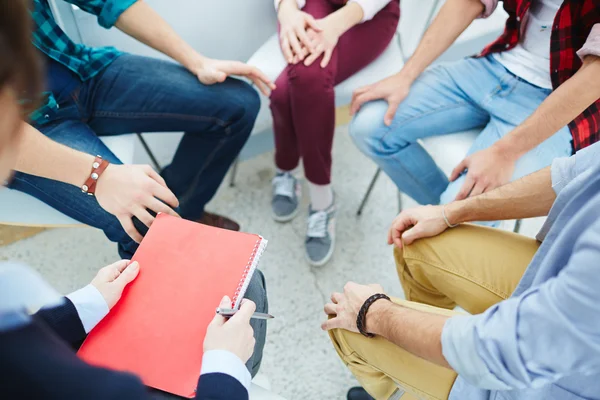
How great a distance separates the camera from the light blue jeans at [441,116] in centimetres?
120

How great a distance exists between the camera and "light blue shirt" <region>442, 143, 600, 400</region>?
57 cm

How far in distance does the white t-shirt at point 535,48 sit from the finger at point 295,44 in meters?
0.53

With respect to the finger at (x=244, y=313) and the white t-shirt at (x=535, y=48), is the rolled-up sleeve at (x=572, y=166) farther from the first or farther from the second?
the finger at (x=244, y=313)

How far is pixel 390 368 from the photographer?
87 centimetres

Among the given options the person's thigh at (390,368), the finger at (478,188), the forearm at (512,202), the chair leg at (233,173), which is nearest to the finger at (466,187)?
the finger at (478,188)

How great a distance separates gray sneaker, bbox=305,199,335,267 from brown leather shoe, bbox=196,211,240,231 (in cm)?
24

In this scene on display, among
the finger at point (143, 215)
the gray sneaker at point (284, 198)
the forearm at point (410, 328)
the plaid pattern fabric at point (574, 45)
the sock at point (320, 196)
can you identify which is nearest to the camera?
the forearm at point (410, 328)

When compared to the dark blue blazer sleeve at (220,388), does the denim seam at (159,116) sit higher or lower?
higher

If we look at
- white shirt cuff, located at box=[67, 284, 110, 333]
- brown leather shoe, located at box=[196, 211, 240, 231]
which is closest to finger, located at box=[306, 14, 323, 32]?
brown leather shoe, located at box=[196, 211, 240, 231]

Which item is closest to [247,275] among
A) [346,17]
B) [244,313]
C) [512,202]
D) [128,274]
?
[244,313]

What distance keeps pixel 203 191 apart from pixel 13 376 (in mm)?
897

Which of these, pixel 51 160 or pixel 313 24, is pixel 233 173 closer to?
pixel 313 24

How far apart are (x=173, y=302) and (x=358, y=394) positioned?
2.20ft


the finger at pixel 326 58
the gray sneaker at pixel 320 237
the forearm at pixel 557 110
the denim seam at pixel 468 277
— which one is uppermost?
the finger at pixel 326 58
